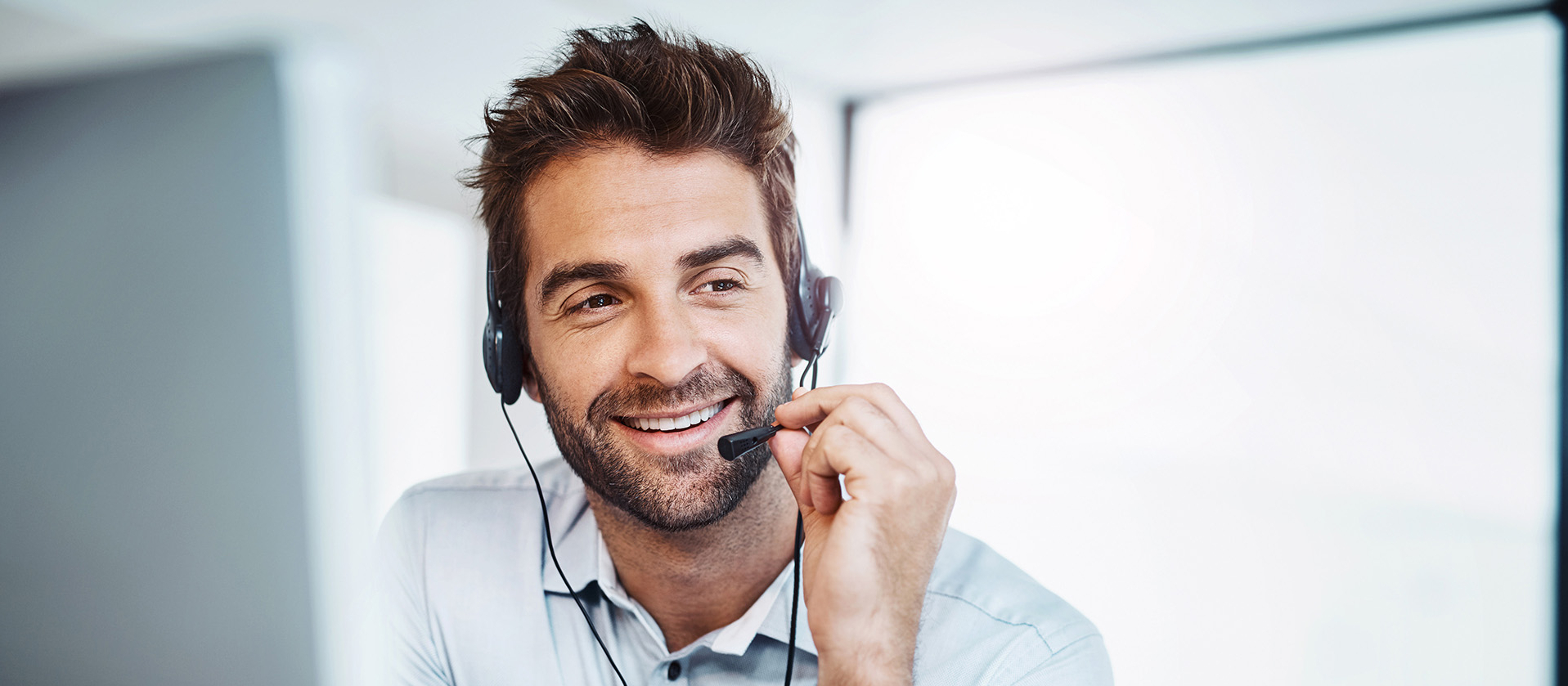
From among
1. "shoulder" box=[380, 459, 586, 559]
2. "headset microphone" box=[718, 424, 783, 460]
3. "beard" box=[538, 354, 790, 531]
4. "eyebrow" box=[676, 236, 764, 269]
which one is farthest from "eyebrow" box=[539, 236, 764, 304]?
"shoulder" box=[380, 459, 586, 559]

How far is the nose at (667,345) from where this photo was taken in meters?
1.03

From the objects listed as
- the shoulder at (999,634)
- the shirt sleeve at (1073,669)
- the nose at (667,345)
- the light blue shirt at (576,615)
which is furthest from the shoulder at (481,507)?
the shirt sleeve at (1073,669)

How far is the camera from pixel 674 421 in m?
1.10

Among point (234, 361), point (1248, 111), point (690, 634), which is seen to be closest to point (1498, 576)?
point (1248, 111)

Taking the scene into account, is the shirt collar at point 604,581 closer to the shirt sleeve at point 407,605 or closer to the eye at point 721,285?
the shirt sleeve at point 407,605

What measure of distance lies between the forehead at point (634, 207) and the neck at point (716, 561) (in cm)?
38

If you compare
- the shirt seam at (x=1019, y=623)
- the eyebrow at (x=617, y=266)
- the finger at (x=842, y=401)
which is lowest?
the shirt seam at (x=1019, y=623)

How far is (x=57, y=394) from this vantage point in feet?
2.92

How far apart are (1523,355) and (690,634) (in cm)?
198

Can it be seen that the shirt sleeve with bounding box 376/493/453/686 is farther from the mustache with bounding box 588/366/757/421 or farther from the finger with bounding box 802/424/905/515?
the finger with bounding box 802/424/905/515

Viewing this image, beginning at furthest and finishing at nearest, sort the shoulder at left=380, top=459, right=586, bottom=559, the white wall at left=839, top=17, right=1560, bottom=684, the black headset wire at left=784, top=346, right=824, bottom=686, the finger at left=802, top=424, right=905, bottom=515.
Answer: the white wall at left=839, top=17, right=1560, bottom=684, the shoulder at left=380, top=459, right=586, bottom=559, the black headset wire at left=784, top=346, right=824, bottom=686, the finger at left=802, top=424, right=905, bottom=515

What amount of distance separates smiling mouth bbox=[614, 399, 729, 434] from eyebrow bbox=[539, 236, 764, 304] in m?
0.20

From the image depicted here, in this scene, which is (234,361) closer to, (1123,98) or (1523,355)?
(1123,98)

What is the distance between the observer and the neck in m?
1.18
